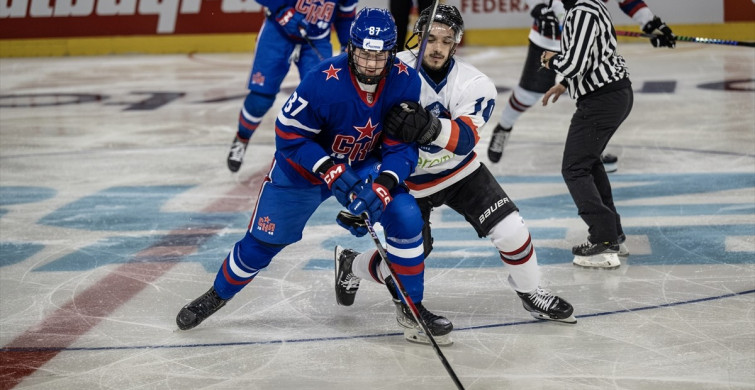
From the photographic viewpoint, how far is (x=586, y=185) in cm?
420

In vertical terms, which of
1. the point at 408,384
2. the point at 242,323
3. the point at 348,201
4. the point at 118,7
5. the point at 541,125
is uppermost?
the point at 348,201

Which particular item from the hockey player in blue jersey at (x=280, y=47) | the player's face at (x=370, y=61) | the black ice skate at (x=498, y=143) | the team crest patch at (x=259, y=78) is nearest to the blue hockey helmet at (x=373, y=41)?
the player's face at (x=370, y=61)

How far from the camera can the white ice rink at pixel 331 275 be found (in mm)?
3264

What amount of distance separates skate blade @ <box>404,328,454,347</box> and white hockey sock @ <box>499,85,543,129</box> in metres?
2.86

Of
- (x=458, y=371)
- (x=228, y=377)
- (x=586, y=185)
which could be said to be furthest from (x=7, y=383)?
(x=586, y=185)

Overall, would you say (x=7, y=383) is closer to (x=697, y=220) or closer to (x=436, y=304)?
(x=436, y=304)

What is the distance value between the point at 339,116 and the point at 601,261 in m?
1.50

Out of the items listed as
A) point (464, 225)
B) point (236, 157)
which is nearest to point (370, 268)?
point (464, 225)

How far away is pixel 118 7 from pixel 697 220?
8.43m

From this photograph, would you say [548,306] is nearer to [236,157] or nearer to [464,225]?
[464,225]

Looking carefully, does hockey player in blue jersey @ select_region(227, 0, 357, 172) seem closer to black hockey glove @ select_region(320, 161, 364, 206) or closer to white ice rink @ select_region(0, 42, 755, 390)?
white ice rink @ select_region(0, 42, 755, 390)

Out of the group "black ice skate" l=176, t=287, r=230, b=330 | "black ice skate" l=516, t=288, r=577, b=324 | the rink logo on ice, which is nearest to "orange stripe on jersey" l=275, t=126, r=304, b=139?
"black ice skate" l=176, t=287, r=230, b=330

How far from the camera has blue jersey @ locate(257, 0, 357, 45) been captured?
19.6ft

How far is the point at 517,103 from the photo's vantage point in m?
6.14
